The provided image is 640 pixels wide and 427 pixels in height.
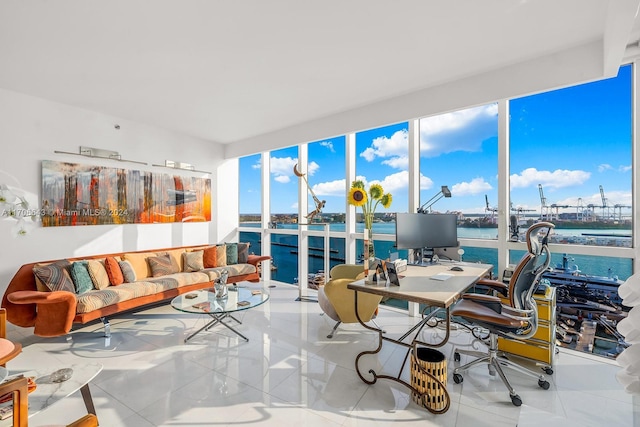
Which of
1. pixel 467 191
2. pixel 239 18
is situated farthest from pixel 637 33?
pixel 239 18

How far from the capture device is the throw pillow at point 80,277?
348 centimetres

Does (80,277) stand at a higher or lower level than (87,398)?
higher

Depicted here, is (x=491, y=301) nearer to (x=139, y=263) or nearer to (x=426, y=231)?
(x=426, y=231)

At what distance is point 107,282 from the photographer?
380 cm

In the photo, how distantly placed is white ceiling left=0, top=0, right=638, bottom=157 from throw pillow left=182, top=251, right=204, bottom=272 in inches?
91.8

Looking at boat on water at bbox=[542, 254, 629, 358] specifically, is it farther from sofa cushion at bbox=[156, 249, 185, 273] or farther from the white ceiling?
sofa cushion at bbox=[156, 249, 185, 273]

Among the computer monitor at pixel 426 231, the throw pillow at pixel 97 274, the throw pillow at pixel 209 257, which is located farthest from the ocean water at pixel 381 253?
the throw pillow at pixel 97 274

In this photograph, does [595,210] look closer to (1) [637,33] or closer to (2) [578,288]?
(2) [578,288]

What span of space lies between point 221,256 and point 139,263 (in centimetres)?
120

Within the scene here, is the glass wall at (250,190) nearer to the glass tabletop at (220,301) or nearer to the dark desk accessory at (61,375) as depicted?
the glass tabletop at (220,301)

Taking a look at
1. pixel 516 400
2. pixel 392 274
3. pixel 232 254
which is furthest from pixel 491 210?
pixel 232 254

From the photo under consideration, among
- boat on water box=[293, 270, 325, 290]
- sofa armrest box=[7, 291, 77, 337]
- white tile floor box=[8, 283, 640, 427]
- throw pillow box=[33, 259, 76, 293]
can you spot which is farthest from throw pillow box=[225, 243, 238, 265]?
sofa armrest box=[7, 291, 77, 337]

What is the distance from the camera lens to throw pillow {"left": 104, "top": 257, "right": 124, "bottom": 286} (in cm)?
387

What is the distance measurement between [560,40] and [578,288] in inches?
93.6
